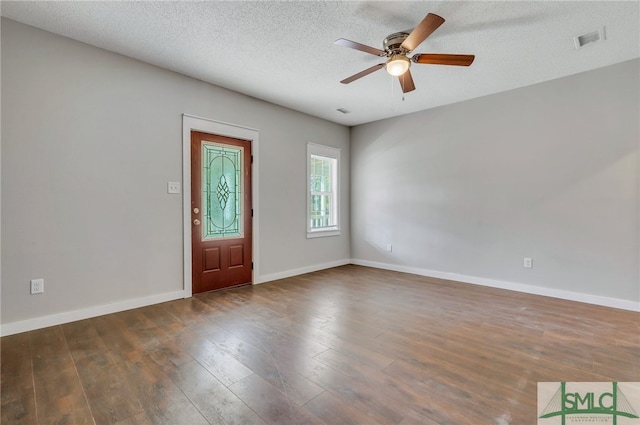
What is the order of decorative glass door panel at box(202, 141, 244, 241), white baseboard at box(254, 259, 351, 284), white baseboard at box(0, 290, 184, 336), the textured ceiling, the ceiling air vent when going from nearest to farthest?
the textured ceiling → white baseboard at box(0, 290, 184, 336) → the ceiling air vent → decorative glass door panel at box(202, 141, 244, 241) → white baseboard at box(254, 259, 351, 284)

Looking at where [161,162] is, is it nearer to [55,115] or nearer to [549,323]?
[55,115]

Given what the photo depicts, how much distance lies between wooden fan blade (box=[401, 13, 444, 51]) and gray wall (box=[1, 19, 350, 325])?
2539mm

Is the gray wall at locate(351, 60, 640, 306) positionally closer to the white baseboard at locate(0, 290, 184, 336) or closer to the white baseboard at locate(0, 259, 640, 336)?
the white baseboard at locate(0, 259, 640, 336)

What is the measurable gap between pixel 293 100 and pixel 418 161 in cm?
224

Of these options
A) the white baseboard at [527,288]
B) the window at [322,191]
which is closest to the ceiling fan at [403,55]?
the window at [322,191]

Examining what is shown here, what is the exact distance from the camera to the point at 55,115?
2730 mm

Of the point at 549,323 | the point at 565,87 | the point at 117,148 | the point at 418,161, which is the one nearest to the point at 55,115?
the point at 117,148

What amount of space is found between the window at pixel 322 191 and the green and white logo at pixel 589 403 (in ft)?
12.2

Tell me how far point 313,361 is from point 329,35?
276cm

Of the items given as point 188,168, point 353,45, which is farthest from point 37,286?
point 353,45

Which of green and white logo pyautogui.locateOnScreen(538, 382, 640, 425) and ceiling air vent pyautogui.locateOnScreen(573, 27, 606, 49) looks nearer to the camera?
green and white logo pyautogui.locateOnScreen(538, 382, 640, 425)

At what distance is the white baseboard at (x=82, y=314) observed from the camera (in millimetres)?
2533

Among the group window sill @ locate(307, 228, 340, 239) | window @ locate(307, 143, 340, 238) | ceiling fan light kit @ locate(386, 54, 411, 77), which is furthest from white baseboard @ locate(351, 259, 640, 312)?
ceiling fan light kit @ locate(386, 54, 411, 77)

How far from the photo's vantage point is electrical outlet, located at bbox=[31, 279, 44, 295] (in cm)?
262
